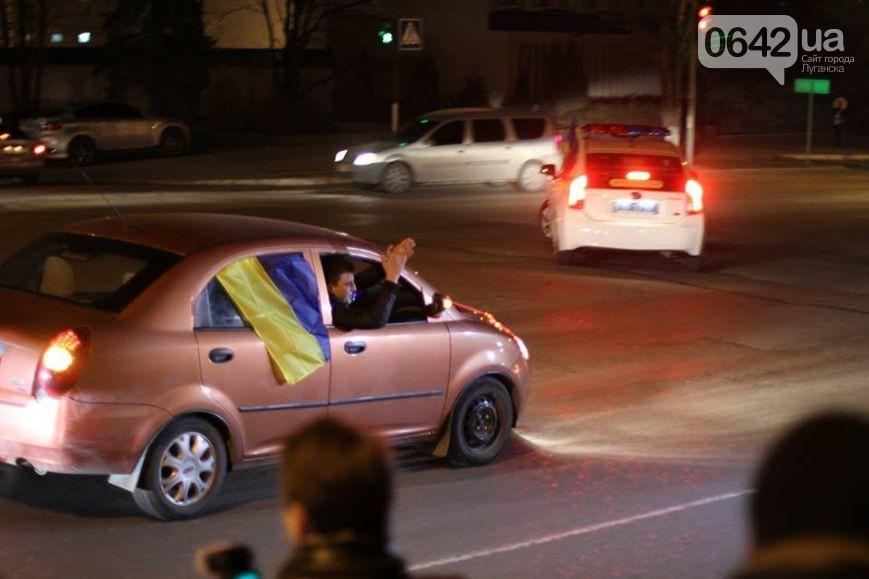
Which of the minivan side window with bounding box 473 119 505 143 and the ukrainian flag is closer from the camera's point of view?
the ukrainian flag

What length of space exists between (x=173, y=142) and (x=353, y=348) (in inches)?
1190

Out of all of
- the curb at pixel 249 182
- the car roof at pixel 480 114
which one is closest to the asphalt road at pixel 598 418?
the car roof at pixel 480 114

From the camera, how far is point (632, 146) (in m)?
17.9

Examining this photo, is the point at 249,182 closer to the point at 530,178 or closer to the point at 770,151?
the point at 530,178

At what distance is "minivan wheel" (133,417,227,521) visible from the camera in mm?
7270

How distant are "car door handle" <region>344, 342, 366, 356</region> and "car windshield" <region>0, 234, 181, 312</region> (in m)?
1.12

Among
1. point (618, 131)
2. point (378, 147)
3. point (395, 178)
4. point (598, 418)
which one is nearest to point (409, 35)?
point (378, 147)

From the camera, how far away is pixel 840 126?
47.1 metres

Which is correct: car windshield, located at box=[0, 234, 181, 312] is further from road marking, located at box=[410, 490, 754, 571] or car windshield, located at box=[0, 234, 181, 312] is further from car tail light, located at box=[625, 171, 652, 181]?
car tail light, located at box=[625, 171, 652, 181]

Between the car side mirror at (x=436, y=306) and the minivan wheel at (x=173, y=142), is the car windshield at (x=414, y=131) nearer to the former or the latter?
the minivan wheel at (x=173, y=142)

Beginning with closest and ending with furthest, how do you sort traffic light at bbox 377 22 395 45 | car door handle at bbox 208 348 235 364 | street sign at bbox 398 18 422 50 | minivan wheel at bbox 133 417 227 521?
minivan wheel at bbox 133 417 227 521 < car door handle at bbox 208 348 235 364 < street sign at bbox 398 18 422 50 < traffic light at bbox 377 22 395 45

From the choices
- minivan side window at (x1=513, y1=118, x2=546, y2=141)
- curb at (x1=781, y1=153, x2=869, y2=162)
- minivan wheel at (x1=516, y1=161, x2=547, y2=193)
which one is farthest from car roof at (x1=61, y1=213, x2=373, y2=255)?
curb at (x1=781, y1=153, x2=869, y2=162)

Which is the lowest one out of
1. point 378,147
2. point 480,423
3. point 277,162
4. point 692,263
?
point 277,162

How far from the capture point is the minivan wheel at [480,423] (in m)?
8.76
